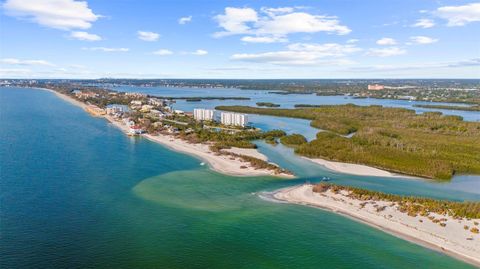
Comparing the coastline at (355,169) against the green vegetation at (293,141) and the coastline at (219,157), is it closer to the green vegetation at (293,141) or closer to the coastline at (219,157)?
the coastline at (219,157)

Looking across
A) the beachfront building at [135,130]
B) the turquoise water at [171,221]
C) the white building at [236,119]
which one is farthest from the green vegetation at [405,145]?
the beachfront building at [135,130]

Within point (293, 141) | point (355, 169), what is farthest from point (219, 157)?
point (355, 169)

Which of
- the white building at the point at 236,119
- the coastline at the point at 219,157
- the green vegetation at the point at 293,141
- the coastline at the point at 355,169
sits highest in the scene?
the white building at the point at 236,119

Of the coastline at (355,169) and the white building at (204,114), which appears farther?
the white building at (204,114)

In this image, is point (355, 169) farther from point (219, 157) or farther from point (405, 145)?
point (219, 157)

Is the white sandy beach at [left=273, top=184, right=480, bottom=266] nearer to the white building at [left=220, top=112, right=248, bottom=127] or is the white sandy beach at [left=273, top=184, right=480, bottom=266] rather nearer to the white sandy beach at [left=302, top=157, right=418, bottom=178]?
the white sandy beach at [left=302, top=157, right=418, bottom=178]
